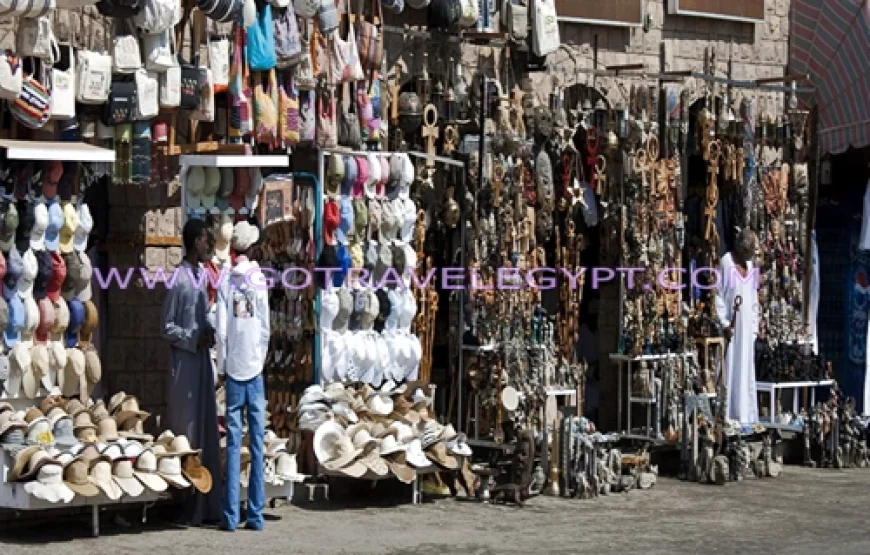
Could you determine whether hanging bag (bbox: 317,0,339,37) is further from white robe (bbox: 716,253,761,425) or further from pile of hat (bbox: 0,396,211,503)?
white robe (bbox: 716,253,761,425)

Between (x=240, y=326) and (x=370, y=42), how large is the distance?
2764 mm

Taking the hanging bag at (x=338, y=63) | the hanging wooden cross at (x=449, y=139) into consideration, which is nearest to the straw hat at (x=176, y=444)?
the hanging bag at (x=338, y=63)

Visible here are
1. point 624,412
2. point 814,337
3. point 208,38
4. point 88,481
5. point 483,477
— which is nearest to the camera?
point 88,481

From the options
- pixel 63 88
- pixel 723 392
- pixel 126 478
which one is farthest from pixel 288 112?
pixel 723 392

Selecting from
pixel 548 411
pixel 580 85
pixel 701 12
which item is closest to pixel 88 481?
pixel 548 411

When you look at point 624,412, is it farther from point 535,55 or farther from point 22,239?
point 22,239

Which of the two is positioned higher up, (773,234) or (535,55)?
(535,55)

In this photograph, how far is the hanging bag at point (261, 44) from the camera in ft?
45.9

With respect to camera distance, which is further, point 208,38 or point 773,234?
point 773,234

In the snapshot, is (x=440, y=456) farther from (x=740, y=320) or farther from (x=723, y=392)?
(x=740, y=320)

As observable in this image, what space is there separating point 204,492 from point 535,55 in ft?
16.2

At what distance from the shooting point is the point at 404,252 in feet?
49.9

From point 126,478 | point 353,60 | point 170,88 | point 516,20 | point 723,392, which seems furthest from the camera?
point 723,392

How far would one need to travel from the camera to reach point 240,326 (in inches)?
517
